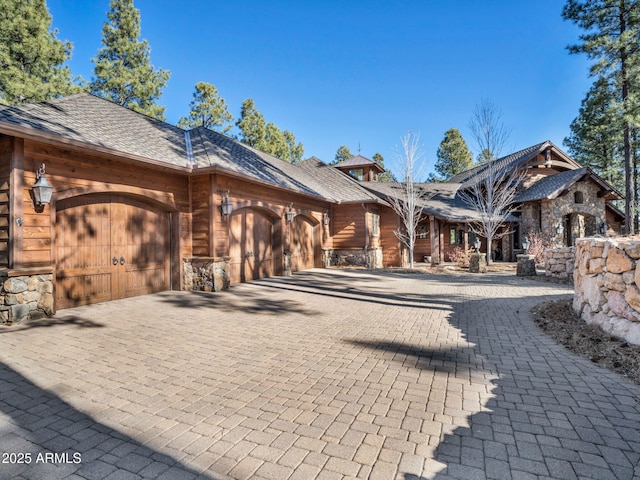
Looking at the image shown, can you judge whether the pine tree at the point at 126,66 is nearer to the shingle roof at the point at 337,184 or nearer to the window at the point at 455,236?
the shingle roof at the point at 337,184

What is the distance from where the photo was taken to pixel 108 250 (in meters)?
7.60

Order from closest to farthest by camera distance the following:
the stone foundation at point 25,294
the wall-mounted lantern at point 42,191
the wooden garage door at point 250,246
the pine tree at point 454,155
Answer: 1. the stone foundation at point 25,294
2. the wall-mounted lantern at point 42,191
3. the wooden garage door at point 250,246
4. the pine tree at point 454,155

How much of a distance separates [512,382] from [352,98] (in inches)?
754

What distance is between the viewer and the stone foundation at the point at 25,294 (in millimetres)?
5660

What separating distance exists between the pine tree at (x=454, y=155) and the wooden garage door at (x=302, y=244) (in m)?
27.5

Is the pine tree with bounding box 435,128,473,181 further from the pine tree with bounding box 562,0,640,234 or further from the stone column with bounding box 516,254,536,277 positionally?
the stone column with bounding box 516,254,536,277

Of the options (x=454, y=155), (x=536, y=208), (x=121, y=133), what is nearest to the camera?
(x=121, y=133)

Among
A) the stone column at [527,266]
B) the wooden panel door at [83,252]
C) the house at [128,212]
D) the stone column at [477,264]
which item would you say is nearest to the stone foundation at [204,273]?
the house at [128,212]

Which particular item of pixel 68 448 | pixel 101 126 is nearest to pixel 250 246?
pixel 101 126

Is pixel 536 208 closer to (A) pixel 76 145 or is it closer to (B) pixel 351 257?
(B) pixel 351 257

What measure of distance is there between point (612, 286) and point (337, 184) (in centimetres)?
1499

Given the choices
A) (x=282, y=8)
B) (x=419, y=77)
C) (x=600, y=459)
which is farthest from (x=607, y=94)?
(x=600, y=459)

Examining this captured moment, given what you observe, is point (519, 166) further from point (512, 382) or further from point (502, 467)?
point (502, 467)

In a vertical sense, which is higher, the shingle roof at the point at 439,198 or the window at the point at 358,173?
the window at the point at 358,173
